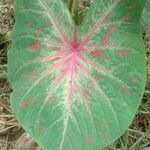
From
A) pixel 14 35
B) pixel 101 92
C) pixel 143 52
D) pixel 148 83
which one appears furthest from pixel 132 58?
pixel 148 83

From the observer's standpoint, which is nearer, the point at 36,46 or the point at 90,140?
the point at 90,140

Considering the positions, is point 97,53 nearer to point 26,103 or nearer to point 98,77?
point 98,77

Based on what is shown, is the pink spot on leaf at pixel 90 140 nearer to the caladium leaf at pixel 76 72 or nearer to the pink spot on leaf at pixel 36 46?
the caladium leaf at pixel 76 72

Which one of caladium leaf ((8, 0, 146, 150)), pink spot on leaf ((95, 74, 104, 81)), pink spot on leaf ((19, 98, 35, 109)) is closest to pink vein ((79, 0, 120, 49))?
caladium leaf ((8, 0, 146, 150))

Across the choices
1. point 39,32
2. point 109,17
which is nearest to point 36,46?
point 39,32

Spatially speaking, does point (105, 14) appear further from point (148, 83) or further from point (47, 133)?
point (148, 83)

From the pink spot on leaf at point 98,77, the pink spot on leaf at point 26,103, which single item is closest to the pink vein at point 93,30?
the pink spot on leaf at point 98,77

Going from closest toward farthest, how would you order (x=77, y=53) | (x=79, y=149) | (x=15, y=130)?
1. (x=79, y=149)
2. (x=77, y=53)
3. (x=15, y=130)

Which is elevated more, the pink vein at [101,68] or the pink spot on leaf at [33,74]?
the pink spot on leaf at [33,74]
